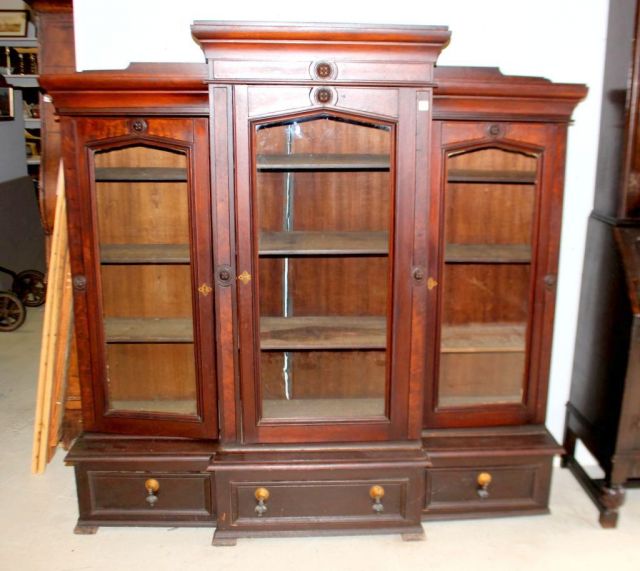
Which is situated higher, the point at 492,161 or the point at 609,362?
the point at 492,161

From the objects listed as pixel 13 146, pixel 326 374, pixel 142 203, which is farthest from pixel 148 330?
pixel 13 146

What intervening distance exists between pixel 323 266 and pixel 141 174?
0.74 m

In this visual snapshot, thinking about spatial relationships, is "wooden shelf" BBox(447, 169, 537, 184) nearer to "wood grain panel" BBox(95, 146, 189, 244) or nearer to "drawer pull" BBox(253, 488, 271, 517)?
"wood grain panel" BBox(95, 146, 189, 244)

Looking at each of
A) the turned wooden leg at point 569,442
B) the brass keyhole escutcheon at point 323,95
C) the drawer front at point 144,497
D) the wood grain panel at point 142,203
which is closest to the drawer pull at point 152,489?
the drawer front at point 144,497

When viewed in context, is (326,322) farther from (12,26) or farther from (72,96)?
(12,26)

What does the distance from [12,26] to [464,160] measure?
17.3ft

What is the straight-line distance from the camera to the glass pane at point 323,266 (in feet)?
7.11

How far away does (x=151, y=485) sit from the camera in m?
2.28

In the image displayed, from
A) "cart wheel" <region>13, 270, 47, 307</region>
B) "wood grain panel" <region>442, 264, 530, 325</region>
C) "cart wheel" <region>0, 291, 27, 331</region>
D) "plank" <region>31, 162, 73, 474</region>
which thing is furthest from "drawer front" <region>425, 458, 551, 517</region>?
"cart wheel" <region>13, 270, 47, 307</region>

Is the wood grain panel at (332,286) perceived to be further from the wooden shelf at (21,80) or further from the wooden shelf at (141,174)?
the wooden shelf at (21,80)

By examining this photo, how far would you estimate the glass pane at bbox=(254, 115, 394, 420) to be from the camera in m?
2.17

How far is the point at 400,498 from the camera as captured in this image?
227 centimetres

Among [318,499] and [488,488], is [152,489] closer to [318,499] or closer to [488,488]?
[318,499]

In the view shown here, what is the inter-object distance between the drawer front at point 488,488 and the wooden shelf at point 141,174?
138 cm
